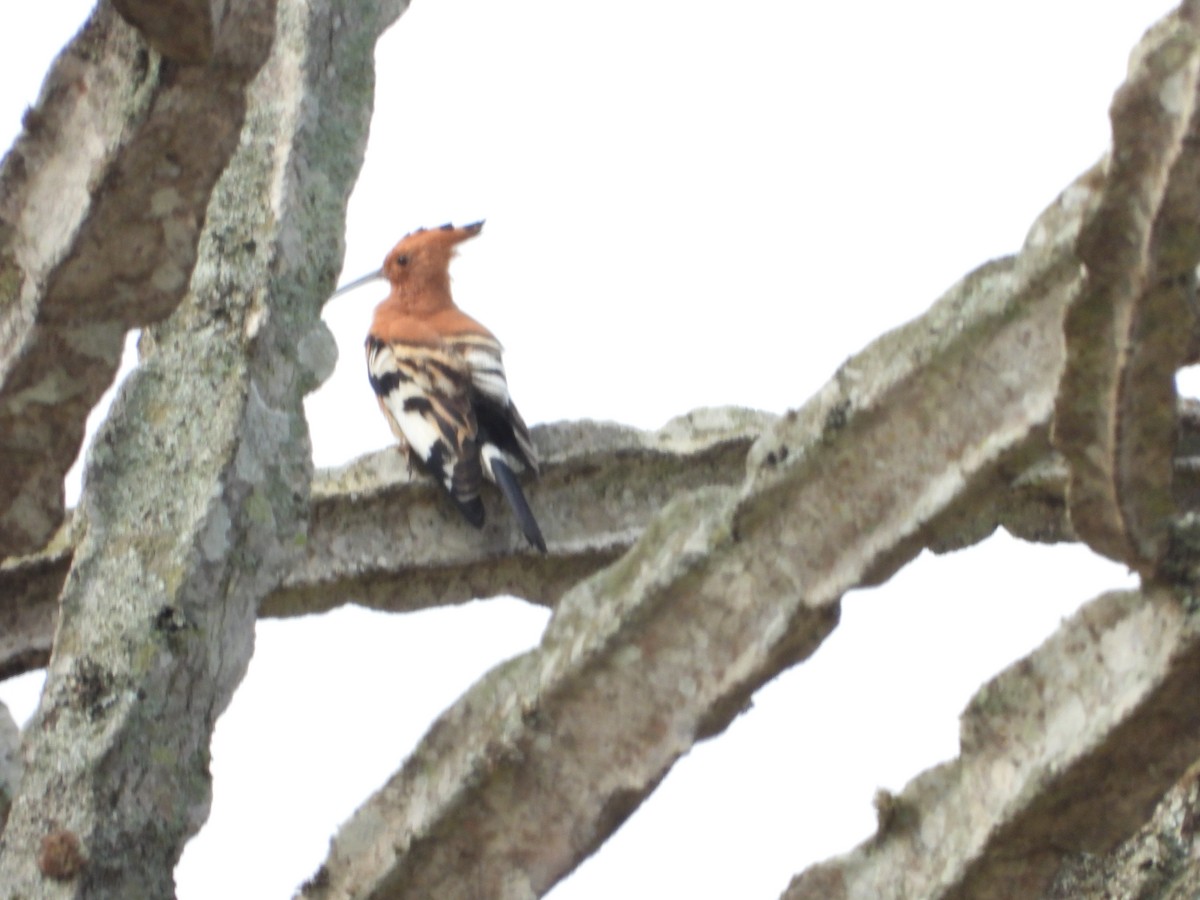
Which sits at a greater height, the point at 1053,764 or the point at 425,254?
the point at 425,254

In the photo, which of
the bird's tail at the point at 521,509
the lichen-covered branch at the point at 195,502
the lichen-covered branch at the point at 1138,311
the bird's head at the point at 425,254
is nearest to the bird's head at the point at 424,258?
the bird's head at the point at 425,254

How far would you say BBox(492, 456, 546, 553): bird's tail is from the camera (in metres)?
4.77

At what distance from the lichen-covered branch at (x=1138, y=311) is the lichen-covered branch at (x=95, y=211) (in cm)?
130

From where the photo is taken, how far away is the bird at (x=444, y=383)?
502 centimetres

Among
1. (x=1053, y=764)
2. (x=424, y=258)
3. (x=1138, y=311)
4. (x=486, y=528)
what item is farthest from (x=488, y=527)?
(x=424, y=258)

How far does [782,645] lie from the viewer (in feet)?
10.6

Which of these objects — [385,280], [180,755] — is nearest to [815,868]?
[180,755]

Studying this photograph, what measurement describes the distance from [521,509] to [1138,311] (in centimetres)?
237

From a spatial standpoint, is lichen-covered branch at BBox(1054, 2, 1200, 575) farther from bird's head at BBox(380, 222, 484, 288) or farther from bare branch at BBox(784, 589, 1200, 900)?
bird's head at BBox(380, 222, 484, 288)

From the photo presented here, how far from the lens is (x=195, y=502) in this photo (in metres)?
3.55

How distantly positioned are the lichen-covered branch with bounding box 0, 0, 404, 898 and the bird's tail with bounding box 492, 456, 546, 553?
40.3 inches

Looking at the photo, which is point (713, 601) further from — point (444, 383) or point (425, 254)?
point (425, 254)

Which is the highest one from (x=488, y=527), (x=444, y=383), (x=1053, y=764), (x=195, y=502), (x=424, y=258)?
(x=424, y=258)

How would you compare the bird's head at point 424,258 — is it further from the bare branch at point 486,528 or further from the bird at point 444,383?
the bare branch at point 486,528
